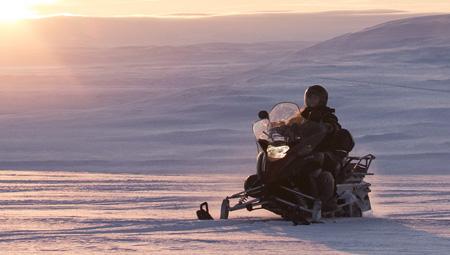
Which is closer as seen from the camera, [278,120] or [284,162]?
[284,162]

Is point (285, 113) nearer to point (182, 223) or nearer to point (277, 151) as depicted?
point (277, 151)

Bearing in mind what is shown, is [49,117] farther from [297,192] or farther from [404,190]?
[297,192]

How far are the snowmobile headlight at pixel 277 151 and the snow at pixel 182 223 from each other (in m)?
0.53

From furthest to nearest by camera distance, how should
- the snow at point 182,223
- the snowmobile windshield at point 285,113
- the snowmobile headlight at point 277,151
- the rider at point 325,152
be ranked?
the snowmobile windshield at point 285,113 → the rider at point 325,152 → the snowmobile headlight at point 277,151 → the snow at point 182,223

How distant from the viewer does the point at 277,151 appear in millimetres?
9672

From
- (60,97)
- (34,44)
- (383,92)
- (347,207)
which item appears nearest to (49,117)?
(383,92)

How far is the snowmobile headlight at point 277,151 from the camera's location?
9.64 m

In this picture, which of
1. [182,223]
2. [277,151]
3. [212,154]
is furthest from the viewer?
[212,154]

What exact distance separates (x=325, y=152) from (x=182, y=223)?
4.39 feet

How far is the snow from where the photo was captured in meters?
8.09

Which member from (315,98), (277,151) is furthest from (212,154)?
(277,151)

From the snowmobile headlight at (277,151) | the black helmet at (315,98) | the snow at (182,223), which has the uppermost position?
the black helmet at (315,98)

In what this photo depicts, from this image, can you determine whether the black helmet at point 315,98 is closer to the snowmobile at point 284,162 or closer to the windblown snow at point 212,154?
the snowmobile at point 284,162

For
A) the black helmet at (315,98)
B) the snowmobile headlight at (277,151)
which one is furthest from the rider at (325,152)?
the snowmobile headlight at (277,151)
